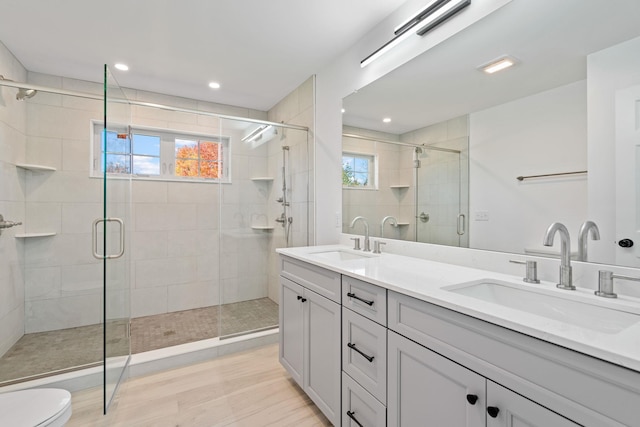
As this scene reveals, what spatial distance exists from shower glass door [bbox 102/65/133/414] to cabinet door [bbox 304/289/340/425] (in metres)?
1.15

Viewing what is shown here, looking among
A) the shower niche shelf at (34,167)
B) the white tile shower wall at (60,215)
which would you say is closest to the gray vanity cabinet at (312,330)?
the white tile shower wall at (60,215)

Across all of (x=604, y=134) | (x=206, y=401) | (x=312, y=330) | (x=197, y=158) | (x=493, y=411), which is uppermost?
(x=197, y=158)

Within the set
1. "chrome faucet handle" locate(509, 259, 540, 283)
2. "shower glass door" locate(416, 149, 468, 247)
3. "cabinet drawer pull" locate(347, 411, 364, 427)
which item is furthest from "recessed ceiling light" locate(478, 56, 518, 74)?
"cabinet drawer pull" locate(347, 411, 364, 427)

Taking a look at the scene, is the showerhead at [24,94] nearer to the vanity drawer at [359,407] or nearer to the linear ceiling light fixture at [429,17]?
the linear ceiling light fixture at [429,17]

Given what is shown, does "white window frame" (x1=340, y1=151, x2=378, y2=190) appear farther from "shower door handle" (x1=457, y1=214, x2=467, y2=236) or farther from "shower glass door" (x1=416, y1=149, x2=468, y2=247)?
"shower door handle" (x1=457, y1=214, x2=467, y2=236)

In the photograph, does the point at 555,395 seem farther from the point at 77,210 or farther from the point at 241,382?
the point at 77,210

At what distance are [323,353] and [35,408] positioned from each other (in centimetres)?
124

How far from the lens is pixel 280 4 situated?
1860mm

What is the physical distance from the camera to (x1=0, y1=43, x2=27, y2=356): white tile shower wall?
6.82ft

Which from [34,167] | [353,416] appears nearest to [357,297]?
[353,416]

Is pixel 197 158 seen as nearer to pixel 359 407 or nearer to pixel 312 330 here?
pixel 312 330

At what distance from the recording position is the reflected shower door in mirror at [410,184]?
163 centimetres

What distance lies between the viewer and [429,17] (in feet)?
5.35

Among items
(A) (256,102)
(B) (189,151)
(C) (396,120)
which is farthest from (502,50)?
(B) (189,151)
